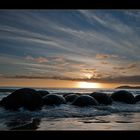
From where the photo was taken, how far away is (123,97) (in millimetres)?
7773

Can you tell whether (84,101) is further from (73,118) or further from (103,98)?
(73,118)

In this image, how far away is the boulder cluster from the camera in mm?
6043

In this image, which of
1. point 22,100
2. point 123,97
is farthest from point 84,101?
point 22,100

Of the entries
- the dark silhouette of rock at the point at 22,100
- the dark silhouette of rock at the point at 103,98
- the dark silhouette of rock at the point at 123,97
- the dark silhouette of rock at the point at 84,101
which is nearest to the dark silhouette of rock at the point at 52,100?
the dark silhouette of rock at the point at 84,101

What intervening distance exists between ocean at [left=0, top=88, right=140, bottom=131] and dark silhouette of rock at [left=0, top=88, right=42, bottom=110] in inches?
7.0

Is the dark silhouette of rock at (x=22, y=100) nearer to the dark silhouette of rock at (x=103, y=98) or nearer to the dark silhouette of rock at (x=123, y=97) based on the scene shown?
the dark silhouette of rock at (x=103, y=98)

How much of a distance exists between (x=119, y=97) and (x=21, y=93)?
2918mm

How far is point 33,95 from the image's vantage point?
614cm

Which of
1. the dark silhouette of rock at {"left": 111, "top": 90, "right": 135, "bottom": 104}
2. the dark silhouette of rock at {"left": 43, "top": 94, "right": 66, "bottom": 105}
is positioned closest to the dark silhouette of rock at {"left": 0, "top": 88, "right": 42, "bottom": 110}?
→ the dark silhouette of rock at {"left": 43, "top": 94, "right": 66, "bottom": 105}

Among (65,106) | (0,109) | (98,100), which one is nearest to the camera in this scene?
(0,109)

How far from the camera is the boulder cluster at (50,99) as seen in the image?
6.04 meters
